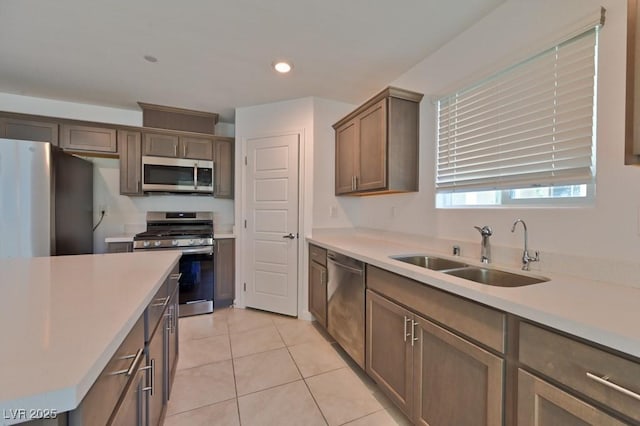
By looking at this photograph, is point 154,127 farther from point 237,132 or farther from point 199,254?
point 199,254

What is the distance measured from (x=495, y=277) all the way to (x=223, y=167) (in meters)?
3.17

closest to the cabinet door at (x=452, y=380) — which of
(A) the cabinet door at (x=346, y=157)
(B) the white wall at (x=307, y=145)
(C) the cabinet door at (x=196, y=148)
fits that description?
(A) the cabinet door at (x=346, y=157)

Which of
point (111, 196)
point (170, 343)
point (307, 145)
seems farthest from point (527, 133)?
point (111, 196)

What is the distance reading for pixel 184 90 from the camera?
288cm

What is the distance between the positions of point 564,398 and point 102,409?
1.28 metres

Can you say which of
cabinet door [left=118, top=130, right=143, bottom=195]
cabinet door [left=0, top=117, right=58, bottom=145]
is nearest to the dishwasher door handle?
cabinet door [left=118, top=130, right=143, bottom=195]

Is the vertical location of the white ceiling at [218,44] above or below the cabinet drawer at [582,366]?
above

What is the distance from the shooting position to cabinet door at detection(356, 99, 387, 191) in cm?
222

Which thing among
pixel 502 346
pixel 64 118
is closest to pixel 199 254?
pixel 64 118

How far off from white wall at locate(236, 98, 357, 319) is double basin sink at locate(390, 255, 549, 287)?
1.30 meters

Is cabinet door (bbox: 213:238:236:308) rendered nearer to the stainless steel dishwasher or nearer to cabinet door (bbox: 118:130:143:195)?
cabinet door (bbox: 118:130:143:195)

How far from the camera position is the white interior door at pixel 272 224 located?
304 cm

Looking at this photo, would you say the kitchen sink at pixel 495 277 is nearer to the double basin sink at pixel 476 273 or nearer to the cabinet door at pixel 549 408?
the double basin sink at pixel 476 273

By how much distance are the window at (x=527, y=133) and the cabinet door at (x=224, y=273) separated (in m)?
2.45
